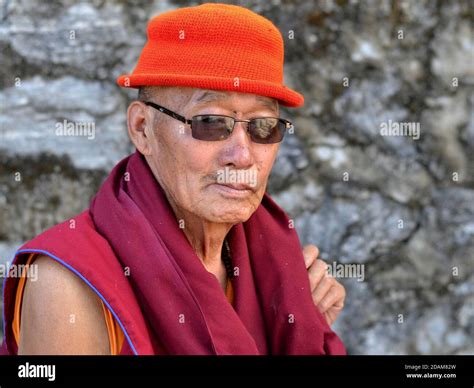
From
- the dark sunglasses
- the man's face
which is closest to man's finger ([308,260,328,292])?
the man's face

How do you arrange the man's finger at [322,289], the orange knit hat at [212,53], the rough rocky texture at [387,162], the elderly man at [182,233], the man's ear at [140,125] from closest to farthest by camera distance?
the elderly man at [182,233], the orange knit hat at [212,53], the man's ear at [140,125], the man's finger at [322,289], the rough rocky texture at [387,162]

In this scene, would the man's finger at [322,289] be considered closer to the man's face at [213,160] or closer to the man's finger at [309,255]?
the man's finger at [309,255]

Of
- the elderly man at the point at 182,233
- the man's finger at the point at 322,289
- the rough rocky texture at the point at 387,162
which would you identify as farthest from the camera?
the rough rocky texture at the point at 387,162

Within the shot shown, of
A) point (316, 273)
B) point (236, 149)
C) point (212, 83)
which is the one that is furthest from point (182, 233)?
point (316, 273)

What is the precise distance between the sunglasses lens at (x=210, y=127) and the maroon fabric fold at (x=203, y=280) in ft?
0.66

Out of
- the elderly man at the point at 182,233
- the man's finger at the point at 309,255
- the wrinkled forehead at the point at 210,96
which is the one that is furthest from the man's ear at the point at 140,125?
the man's finger at the point at 309,255

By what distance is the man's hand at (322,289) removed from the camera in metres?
2.30

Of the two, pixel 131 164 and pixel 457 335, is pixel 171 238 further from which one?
pixel 457 335

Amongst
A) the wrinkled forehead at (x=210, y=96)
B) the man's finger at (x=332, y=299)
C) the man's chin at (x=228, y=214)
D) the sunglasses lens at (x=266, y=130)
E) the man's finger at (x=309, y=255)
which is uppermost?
the wrinkled forehead at (x=210, y=96)

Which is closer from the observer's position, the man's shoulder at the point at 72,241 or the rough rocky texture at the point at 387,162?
the man's shoulder at the point at 72,241

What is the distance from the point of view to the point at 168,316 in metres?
1.77

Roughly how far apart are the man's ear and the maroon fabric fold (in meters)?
0.04

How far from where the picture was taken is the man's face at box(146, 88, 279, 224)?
1.89 meters
